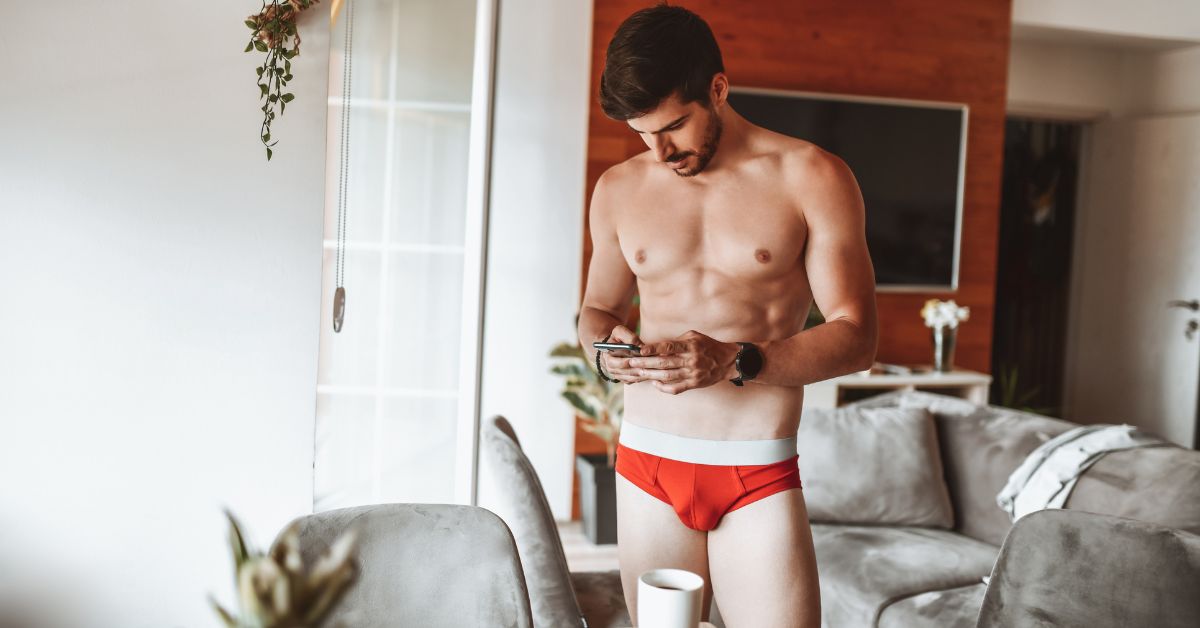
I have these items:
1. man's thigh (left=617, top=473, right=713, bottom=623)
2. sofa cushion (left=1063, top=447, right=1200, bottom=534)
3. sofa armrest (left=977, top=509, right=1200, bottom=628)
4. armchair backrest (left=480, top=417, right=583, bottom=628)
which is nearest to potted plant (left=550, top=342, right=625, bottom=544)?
armchair backrest (left=480, top=417, right=583, bottom=628)

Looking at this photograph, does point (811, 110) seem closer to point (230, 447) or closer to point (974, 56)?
point (974, 56)

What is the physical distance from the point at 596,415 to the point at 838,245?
7.70ft

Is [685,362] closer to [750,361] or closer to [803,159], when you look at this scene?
[750,361]

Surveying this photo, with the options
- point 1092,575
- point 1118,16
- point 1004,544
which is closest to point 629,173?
point 1004,544

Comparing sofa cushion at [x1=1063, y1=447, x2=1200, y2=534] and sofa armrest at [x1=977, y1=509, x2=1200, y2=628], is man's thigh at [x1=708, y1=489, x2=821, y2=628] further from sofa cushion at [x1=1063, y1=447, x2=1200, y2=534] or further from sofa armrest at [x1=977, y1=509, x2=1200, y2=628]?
sofa cushion at [x1=1063, y1=447, x2=1200, y2=534]

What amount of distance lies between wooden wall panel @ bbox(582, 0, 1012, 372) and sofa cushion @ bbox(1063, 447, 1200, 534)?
2.25 meters

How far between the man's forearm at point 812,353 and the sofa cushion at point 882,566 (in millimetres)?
1113

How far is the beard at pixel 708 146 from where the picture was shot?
64.7 inches

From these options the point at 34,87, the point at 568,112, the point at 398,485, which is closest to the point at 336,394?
the point at 398,485

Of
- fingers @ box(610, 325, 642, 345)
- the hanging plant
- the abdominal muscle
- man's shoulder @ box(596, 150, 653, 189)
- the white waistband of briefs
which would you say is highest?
the hanging plant

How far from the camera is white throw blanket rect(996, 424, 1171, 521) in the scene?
97.9 inches

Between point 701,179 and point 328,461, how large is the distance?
1.16m

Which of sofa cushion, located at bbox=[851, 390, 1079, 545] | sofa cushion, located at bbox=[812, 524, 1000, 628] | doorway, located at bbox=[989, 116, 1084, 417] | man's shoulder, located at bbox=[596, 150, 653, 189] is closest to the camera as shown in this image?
man's shoulder, located at bbox=[596, 150, 653, 189]

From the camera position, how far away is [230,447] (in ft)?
6.98
